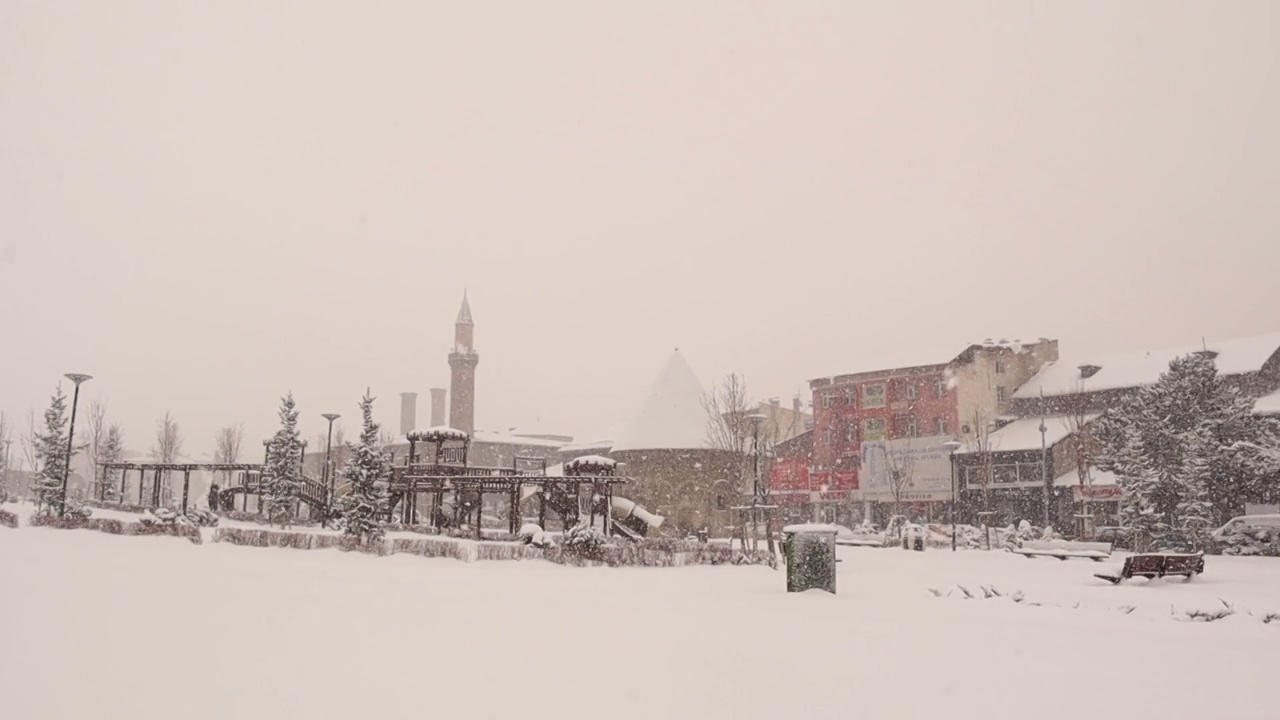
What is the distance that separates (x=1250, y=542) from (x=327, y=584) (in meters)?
26.5

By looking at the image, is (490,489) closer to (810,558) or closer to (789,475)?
(810,558)

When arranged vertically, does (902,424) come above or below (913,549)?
above

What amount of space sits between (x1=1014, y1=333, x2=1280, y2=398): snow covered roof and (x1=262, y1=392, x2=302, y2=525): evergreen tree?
34.9m

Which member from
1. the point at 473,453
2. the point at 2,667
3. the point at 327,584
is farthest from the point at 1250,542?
the point at 473,453

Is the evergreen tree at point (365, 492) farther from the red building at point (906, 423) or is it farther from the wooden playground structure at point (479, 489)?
the red building at point (906, 423)

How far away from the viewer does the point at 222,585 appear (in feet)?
38.8

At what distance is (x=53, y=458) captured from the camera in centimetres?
3294

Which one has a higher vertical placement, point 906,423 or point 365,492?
point 906,423

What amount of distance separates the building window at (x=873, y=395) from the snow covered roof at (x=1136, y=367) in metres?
6.82

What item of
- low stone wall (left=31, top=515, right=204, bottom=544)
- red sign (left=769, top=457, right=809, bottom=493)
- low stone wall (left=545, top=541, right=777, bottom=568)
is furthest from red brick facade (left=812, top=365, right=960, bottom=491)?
low stone wall (left=31, top=515, right=204, bottom=544)

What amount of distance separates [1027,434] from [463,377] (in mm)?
41471

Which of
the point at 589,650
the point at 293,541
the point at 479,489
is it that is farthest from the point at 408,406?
the point at 589,650

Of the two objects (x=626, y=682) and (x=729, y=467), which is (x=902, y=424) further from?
(x=626, y=682)

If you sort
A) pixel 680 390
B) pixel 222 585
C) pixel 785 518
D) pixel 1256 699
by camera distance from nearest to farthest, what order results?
1. pixel 1256 699
2. pixel 222 585
3. pixel 680 390
4. pixel 785 518
